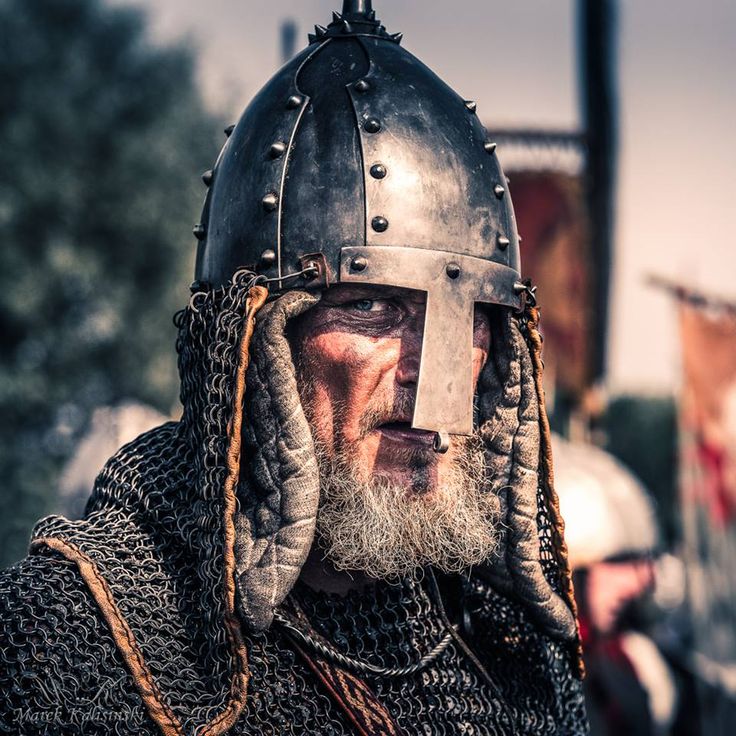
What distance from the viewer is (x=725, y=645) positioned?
12.7m

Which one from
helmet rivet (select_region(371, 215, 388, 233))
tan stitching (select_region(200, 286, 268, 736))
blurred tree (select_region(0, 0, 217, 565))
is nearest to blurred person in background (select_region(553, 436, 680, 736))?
blurred tree (select_region(0, 0, 217, 565))

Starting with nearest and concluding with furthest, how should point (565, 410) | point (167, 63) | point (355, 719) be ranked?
point (355, 719) → point (565, 410) → point (167, 63)

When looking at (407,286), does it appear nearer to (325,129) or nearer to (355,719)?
(325,129)

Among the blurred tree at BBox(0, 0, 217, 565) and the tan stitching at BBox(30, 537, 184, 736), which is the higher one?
the blurred tree at BBox(0, 0, 217, 565)

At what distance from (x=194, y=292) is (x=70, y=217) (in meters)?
12.9

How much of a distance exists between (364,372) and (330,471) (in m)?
0.29

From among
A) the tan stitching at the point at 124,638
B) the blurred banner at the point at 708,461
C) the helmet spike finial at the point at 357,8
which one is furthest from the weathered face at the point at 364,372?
the blurred banner at the point at 708,461

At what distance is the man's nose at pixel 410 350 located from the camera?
3.38m

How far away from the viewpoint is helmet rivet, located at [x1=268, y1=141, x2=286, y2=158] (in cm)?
338

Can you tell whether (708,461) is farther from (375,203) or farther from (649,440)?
(649,440)

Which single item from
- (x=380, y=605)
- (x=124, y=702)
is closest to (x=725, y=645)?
(x=380, y=605)

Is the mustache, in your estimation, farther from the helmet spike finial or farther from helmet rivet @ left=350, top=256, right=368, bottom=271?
the helmet spike finial

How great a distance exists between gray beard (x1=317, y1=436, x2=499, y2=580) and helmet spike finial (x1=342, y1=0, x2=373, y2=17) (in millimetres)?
1318

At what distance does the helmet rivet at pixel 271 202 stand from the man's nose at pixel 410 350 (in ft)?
1.57
